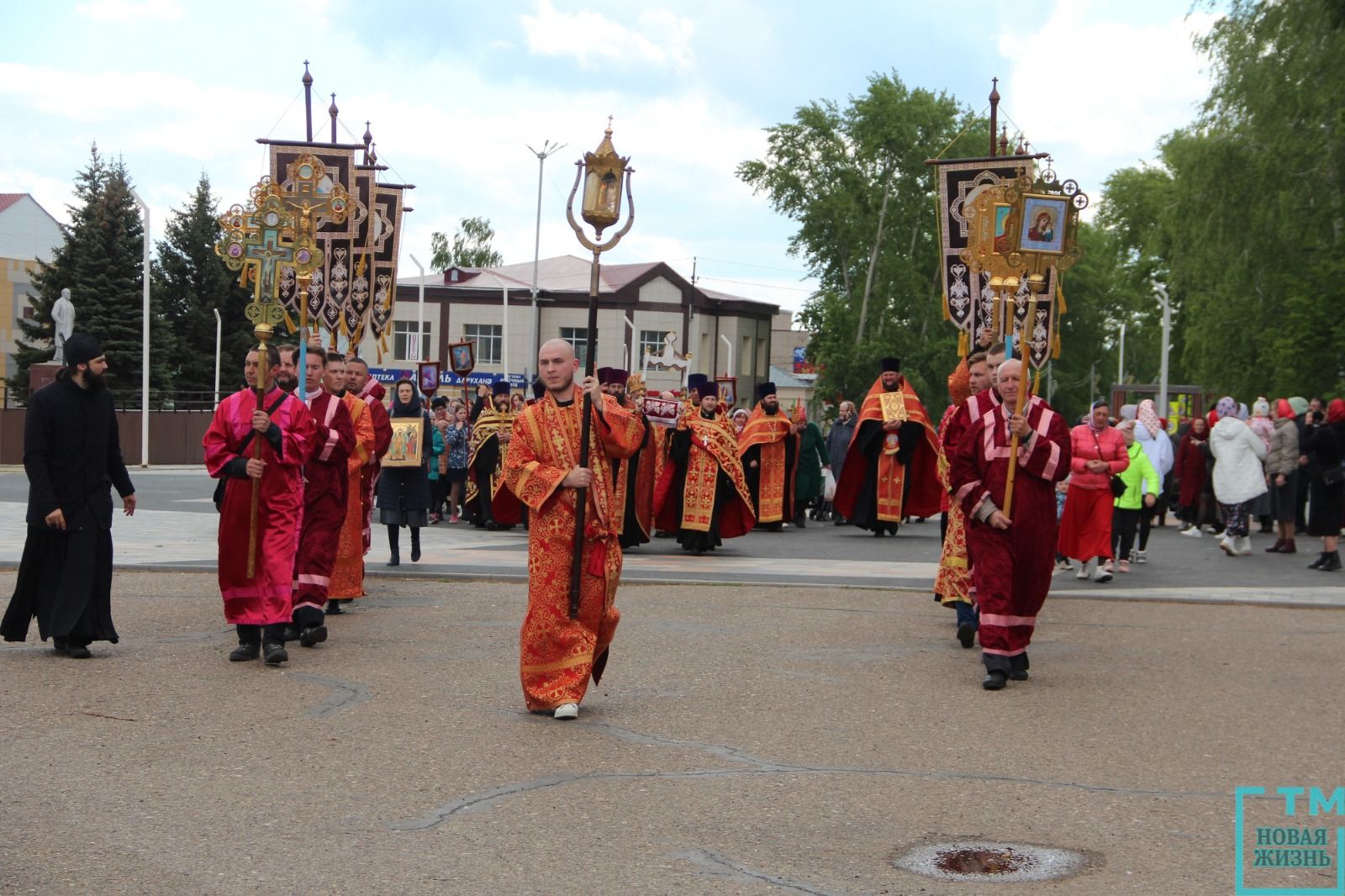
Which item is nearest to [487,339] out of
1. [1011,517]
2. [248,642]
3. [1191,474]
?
[1191,474]

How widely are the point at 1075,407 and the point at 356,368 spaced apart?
9075 centimetres

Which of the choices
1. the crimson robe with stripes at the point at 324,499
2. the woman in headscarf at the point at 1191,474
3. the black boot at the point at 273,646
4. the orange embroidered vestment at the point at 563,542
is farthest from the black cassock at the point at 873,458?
the orange embroidered vestment at the point at 563,542

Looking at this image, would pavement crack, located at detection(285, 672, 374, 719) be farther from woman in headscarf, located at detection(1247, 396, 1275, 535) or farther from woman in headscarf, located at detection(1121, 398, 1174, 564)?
woman in headscarf, located at detection(1247, 396, 1275, 535)

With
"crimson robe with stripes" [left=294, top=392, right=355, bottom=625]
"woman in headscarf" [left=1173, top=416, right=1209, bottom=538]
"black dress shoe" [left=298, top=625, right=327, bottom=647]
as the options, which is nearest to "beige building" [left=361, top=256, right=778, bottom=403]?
"woman in headscarf" [left=1173, top=416, right=1209, bottom=538]

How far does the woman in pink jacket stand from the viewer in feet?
53.0

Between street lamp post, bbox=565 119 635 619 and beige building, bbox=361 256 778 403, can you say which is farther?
beige building, bbox=361 256 778 403

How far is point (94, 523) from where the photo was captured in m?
10.3

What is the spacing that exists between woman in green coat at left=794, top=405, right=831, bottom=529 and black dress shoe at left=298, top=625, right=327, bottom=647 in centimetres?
1449

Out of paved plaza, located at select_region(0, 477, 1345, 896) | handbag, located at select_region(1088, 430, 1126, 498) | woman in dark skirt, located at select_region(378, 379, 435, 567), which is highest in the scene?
handbag, located at select_region(1088, 430, 1126, 498)

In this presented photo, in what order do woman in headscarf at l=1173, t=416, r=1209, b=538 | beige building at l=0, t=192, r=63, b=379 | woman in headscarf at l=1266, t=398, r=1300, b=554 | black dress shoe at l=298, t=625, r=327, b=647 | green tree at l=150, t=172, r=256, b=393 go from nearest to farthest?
black dress shoe at l=298, t=625, r=327, b=647, woman in headscarf at l=1266, t=398, r=1300, b=554, woman in headscarf at l=1173, t=416, r=1209, b=538, green tree at l=150, t=172, r=256, b=393, beige building at l=0, t=192, r=63, b=379

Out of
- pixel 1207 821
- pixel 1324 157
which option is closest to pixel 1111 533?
pixel 1207 821

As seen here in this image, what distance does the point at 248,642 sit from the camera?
33.5 ft

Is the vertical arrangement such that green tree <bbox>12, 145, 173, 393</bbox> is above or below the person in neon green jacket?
above

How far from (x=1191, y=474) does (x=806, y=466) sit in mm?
5400
